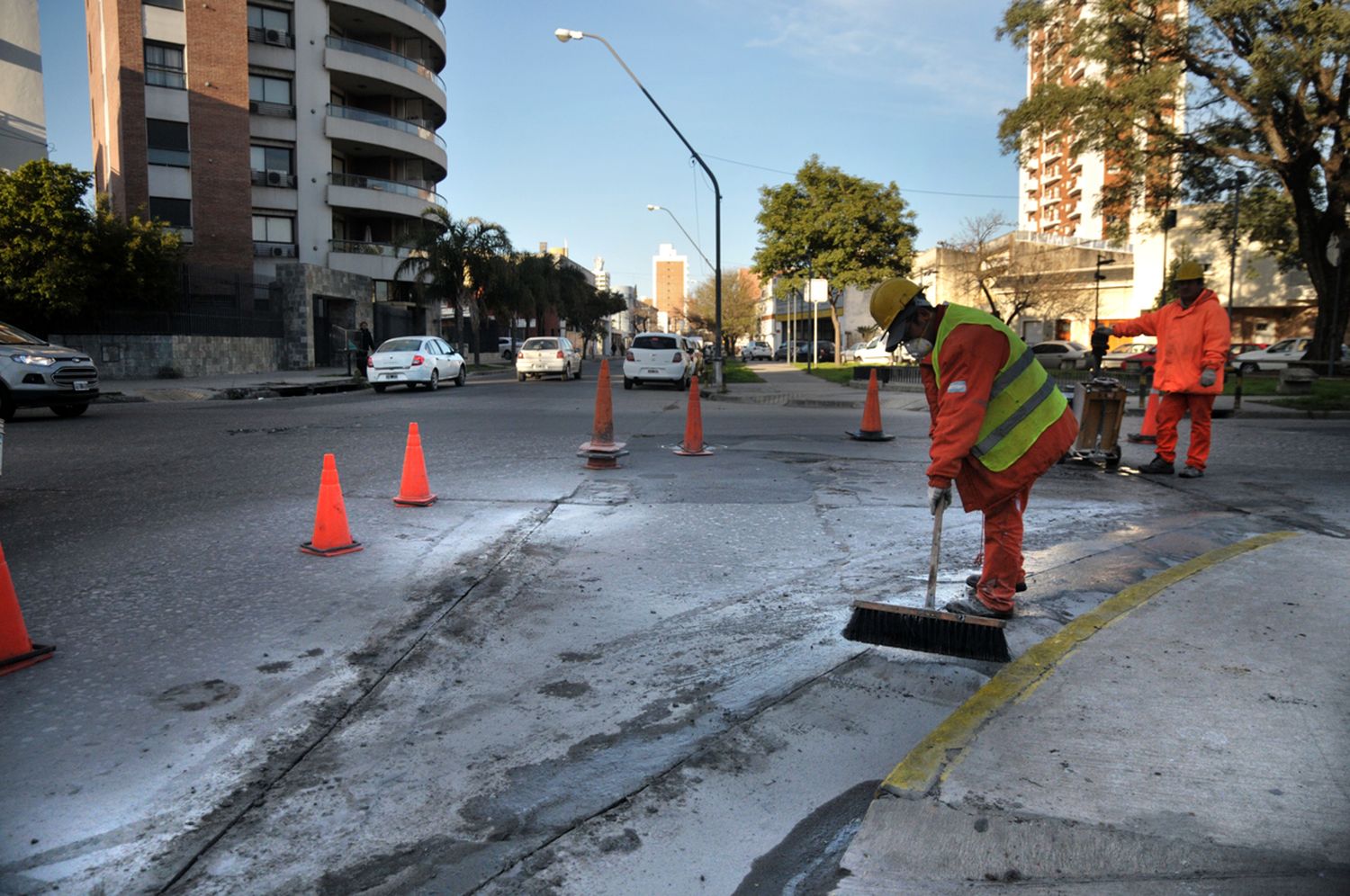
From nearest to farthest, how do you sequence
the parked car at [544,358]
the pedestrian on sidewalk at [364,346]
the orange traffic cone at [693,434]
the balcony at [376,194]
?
the orange traffic cone at [693,434]
the pedestrian on sidewalk at [364,346]
the parked car at [544,358]
the balcony at [376,194]

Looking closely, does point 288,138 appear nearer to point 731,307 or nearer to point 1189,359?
point 1189,359

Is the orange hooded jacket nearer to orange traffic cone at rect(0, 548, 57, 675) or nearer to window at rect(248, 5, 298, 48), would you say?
orange traffic cone at rect(0, 548, 57, 675)

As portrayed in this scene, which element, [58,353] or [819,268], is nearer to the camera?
[58,353]

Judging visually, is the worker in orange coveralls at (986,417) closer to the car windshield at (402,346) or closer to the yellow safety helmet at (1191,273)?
the yellow safety helmet at (1191,273)

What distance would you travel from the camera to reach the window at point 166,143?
36594mm

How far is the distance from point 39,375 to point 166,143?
1116 inches

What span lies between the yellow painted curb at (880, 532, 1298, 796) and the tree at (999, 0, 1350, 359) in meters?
21.7

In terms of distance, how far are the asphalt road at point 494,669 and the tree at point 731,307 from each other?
79.9 m

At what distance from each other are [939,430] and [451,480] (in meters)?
5.67

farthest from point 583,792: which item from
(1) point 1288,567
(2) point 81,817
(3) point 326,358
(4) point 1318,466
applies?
(3) point 326,358

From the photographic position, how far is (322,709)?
3369mm

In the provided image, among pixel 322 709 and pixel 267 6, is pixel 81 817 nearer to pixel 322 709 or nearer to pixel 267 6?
pixel 322 709

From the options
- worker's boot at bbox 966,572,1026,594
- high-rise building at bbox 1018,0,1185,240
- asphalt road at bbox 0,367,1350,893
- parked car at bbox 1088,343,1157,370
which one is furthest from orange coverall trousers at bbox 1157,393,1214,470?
parked car at bbox 1088,343,1157,370

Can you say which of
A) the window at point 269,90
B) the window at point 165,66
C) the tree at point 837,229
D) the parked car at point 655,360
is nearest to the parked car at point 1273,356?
the tree at point 837,229
